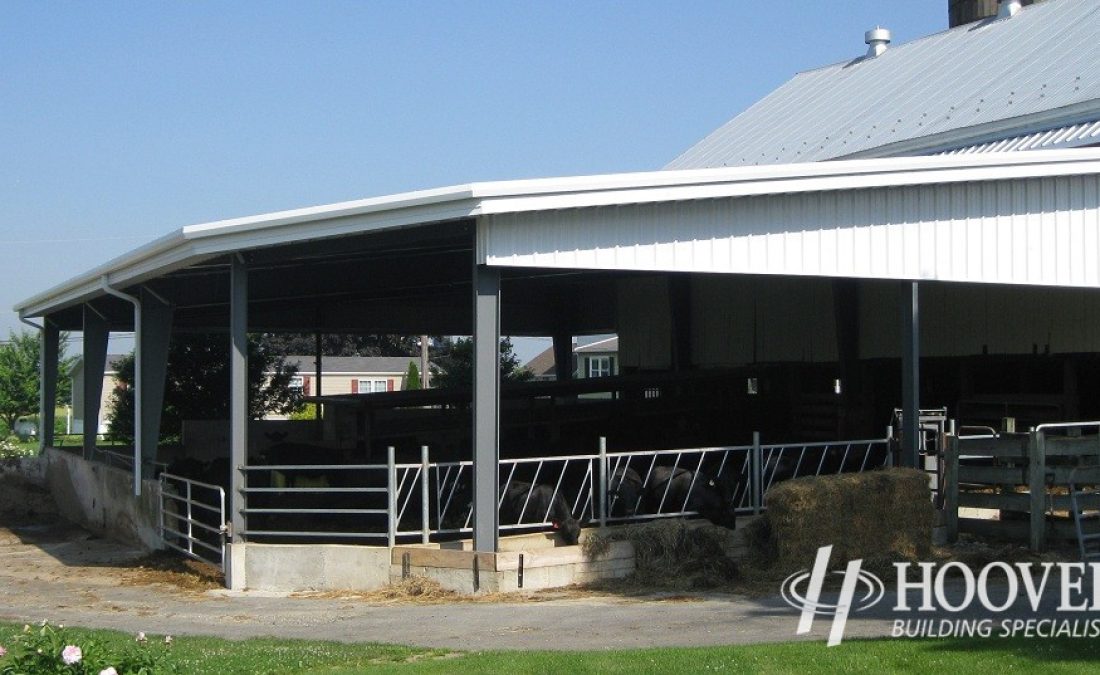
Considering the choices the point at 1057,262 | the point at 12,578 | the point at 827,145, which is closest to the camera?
the point at 1057,262

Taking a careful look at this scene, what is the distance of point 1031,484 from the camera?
12969mm

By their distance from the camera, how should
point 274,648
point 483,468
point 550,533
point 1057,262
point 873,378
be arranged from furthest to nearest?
point 873,378
point 1057,262
point 550,533
point 483,468
point 274,648

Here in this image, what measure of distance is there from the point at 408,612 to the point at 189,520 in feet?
13.8

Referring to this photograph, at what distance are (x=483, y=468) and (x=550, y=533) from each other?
1347 mm

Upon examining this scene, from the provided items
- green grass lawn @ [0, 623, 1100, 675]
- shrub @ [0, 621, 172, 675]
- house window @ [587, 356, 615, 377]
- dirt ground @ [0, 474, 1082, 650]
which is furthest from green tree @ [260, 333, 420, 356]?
shrub @ [0, 621, 172, 675]

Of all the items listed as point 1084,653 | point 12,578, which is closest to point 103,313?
point 12,578

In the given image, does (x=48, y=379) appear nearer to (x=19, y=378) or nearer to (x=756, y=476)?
(x=756, y=476)

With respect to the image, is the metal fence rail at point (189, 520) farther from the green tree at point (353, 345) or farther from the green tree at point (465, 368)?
the green tree at point (353, 345)

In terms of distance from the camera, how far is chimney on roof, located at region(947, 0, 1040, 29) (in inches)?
1095

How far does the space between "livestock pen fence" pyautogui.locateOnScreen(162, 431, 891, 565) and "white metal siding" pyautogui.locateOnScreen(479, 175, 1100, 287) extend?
2095 mm

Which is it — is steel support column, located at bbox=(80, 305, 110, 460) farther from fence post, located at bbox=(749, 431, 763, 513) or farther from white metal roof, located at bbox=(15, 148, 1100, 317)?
fence post, located at bbox=(749, 431, 763, 513)

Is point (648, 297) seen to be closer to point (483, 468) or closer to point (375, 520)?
point (375, 520)

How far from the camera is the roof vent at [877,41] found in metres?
30.7

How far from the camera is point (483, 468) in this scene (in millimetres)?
11992
